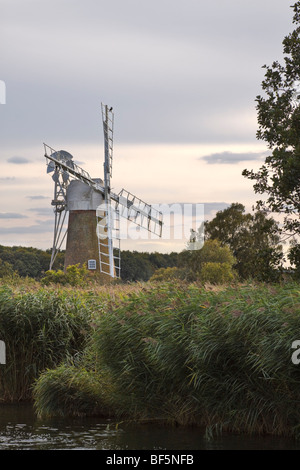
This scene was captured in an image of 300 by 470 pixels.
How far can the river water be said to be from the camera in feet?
30.5

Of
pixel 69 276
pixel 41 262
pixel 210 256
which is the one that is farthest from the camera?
pixel 41 262

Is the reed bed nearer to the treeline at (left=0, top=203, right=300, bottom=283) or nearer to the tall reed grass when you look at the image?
the tall reed grass

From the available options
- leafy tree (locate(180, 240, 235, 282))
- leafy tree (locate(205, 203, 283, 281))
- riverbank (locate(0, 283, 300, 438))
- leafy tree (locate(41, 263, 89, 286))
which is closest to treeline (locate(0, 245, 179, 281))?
leafy tree (locate(205, 203, 283, 281))

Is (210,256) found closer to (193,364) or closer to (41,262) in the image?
(41,262)

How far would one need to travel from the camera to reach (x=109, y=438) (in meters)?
9.84

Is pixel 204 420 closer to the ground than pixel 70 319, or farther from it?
closer to the ground

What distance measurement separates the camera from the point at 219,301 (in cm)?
1064

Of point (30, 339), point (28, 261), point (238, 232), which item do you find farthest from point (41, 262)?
point (30, 339)
